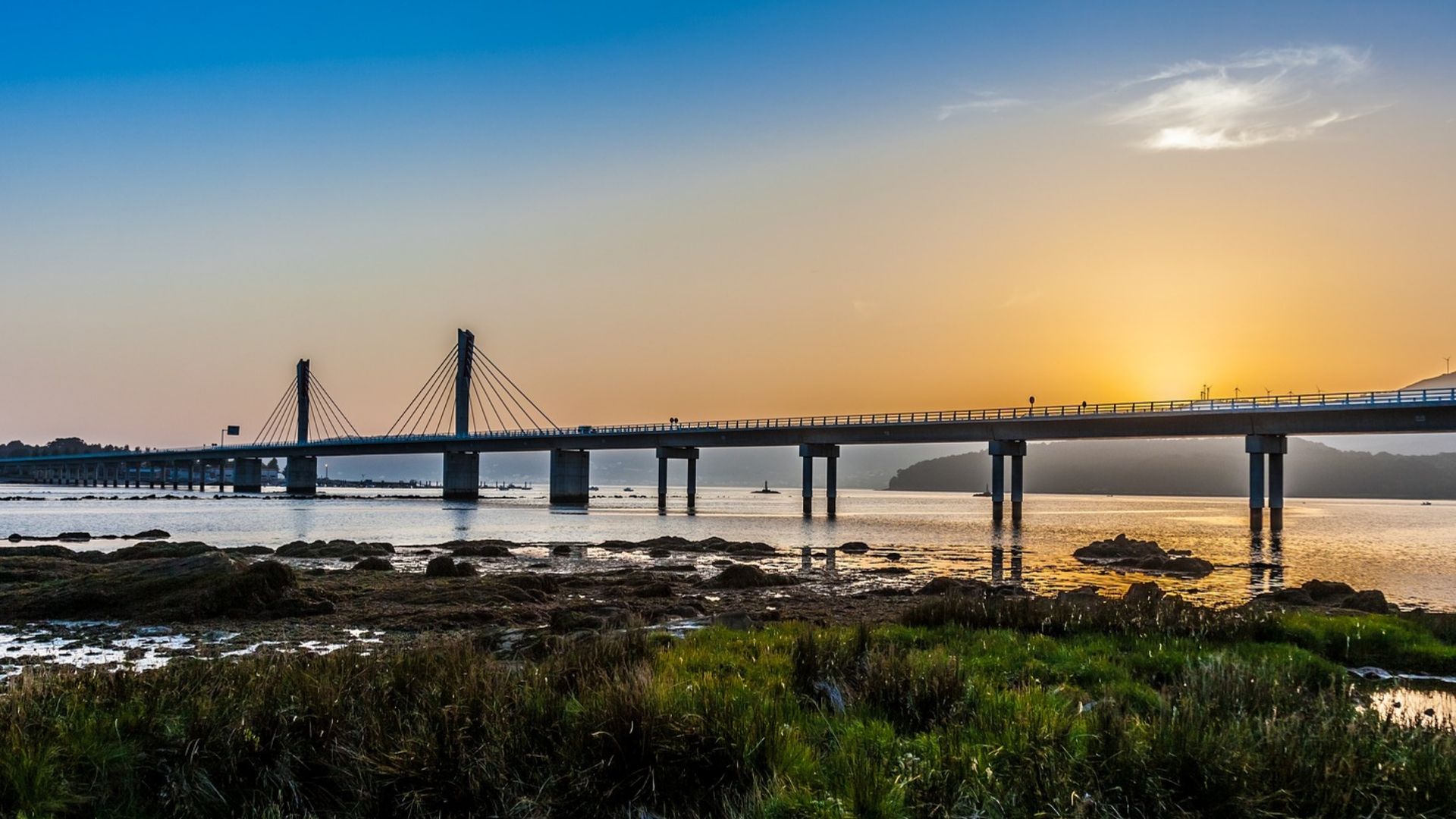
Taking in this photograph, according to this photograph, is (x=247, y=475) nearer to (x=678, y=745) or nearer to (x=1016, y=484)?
(x=1016, y=484)

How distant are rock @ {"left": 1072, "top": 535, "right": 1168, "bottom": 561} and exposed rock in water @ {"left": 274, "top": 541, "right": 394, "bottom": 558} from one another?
32.6m

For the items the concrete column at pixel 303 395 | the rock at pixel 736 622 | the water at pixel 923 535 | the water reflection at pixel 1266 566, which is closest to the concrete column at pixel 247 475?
the concrete column at pixel 303 395

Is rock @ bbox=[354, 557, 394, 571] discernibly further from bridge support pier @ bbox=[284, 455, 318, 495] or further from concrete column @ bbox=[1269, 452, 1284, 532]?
bridge support pier @ bbox=[284, 455, 318, 495]

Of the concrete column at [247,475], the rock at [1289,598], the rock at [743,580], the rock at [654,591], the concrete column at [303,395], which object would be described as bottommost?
the concrete column at [247,475]

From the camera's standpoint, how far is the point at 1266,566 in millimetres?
38312

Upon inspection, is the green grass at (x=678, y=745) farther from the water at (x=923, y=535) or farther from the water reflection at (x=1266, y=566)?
the water reflection at (x=1266, y=566)

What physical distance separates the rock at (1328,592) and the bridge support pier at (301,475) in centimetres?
15824

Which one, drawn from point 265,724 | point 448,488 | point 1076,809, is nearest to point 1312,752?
point 1076,809

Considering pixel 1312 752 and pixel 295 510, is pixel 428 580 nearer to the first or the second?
pixel 1312 752

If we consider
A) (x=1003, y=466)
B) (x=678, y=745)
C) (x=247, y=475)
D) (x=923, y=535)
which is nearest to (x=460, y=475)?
(x=247, y=475)

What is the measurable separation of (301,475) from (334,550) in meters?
133

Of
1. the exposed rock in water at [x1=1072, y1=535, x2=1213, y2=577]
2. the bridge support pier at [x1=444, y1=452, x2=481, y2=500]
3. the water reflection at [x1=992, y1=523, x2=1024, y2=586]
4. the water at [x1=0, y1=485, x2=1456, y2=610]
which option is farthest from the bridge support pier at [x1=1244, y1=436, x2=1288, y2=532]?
the bridge support pier at [x1=444, y1=452, x2=481, y2=500]

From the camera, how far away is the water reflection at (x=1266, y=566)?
29.7 metres

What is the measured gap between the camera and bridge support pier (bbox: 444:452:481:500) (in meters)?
135
